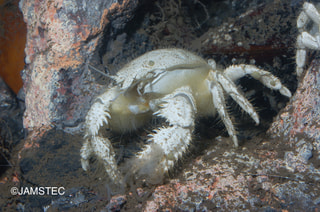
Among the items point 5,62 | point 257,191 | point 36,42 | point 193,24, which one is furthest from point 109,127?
point 193,24

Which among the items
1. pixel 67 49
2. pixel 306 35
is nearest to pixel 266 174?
pixel 306 35

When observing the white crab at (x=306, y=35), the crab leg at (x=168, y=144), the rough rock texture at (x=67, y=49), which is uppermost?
the rough rock texture at (x=67, y=49)

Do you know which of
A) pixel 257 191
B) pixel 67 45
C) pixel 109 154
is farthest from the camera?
pixel 67 45

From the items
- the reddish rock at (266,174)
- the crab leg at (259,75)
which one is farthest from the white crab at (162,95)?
the reddish rock at (266,174)

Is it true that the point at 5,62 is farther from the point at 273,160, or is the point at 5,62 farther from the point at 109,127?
the point at 273,160

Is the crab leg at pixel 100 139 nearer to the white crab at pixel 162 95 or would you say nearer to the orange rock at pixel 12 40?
the white crab at pixel 162 95

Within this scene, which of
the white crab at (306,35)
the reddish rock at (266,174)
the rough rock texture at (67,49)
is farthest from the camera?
the rough rock texture at (67,49)

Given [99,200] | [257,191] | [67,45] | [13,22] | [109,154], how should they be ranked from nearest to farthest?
[257,191] < [99,200] < [109,154] < [67,45] < [13,22]

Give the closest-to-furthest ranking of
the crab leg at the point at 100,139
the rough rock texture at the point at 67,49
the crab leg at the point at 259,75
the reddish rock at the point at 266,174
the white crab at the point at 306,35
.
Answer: the reddish rock at the point at 266,174, the white crab at the point at 306,35, the crab leg at the point at 100,139, the crab leg at the point at 259,75, the rough rock texture at the point at 67,49
